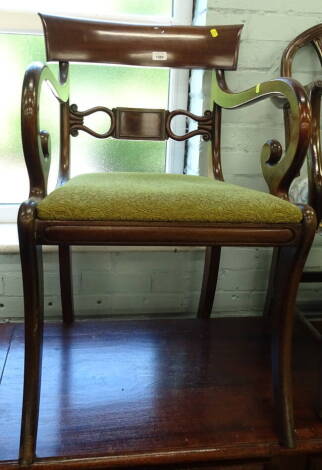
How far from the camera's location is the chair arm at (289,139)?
0.67 m

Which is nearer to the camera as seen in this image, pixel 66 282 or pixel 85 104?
pixel 66 282

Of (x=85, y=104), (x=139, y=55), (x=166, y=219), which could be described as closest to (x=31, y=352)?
(x=166, y=219)

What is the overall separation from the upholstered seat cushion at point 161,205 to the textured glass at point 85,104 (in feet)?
2.20

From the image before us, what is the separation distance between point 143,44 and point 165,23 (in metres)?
0.29

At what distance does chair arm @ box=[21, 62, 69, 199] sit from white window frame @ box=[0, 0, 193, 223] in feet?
Result: 1.97

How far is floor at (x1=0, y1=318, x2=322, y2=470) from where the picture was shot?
0.77 meters

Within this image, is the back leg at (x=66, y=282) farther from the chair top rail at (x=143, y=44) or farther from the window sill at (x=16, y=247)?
the chair top rail at (x=143, y=44)

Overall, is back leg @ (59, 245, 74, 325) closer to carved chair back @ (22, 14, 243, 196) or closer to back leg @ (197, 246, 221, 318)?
carved chair back @ (22, 14, 243, 196)

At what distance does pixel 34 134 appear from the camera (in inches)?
24.9

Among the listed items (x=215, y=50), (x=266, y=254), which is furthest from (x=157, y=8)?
(x=266, y=254)

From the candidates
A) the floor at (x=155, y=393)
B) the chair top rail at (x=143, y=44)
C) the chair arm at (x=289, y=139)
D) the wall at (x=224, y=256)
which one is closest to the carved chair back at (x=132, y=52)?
the chair top rail at (x=143, y=44)

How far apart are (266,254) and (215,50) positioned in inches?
25.3

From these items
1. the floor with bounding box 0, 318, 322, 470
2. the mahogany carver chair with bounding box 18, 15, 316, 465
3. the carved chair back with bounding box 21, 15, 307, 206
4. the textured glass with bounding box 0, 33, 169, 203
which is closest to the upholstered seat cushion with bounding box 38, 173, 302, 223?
the mahogany carver chair with bounding box 18, 15, 316, 465

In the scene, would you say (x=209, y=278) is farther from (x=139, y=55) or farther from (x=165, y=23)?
(x=165, y=23)
